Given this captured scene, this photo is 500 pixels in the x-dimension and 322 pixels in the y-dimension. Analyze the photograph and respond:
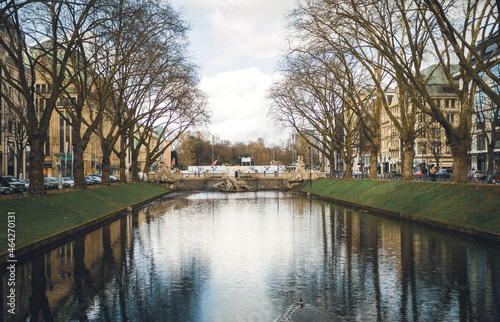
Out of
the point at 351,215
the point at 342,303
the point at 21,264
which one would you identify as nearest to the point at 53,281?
the point at 21,264

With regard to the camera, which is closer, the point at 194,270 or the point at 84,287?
the point at 84,287

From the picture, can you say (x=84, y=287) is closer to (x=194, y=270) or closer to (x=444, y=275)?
(x=194, y=270)

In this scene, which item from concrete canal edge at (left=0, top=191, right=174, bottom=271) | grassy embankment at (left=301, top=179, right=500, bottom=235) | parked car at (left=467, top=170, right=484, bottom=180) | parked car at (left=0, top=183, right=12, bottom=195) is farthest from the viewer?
parked car at (left=0, top=183, right=12, bottom=195)

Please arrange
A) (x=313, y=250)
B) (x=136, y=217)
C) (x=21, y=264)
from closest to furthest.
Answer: (x=21, y=264), (x=313, y=250), (x=136, y=217)

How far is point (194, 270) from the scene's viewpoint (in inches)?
540

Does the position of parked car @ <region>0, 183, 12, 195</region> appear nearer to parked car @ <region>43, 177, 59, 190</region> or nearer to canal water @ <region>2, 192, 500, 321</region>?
parked car @ <region>43, 177, 59, 190</region>

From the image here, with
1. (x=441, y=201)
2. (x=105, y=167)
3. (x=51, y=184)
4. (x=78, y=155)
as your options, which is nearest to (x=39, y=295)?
(x=441, y=201)

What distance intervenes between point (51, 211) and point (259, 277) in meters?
15.4

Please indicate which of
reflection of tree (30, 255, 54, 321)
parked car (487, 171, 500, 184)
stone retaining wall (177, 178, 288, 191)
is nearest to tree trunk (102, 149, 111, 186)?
reflection of tree (30, 255, 54, 321)

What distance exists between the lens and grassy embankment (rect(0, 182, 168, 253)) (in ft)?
61.5

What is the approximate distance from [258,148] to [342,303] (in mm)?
186951

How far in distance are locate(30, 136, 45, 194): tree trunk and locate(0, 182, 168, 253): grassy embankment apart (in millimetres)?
691

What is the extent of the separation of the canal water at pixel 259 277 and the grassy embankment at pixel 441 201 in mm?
1894

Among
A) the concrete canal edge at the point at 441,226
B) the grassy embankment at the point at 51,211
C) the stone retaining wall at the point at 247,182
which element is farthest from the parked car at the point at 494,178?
the stone retaining wall at the point at 247,182
